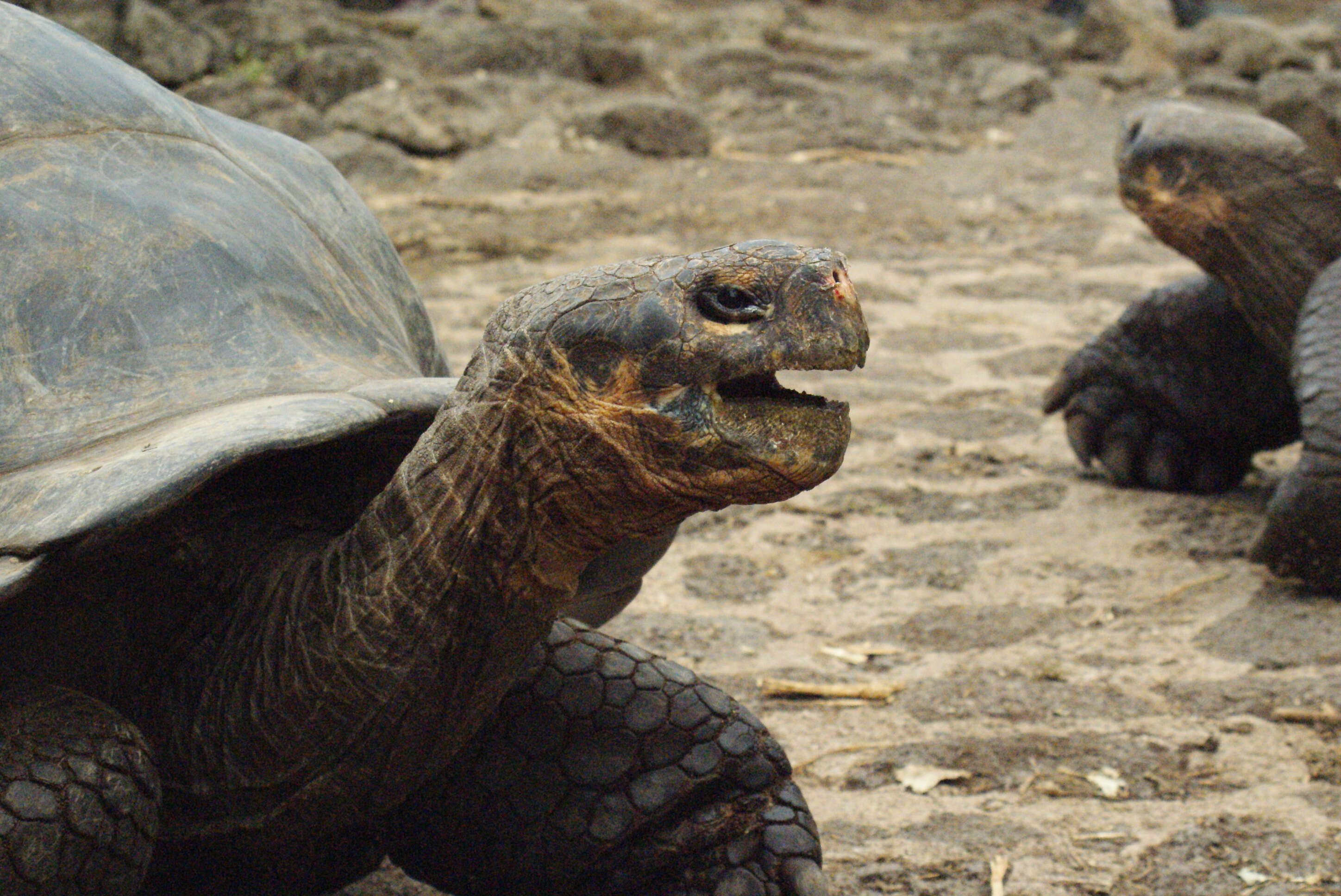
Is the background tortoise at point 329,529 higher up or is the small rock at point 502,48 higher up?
the background tortoise at point 329,529

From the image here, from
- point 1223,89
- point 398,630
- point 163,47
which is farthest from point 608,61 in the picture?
point 398,630

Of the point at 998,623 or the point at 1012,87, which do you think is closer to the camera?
the point at 998,623

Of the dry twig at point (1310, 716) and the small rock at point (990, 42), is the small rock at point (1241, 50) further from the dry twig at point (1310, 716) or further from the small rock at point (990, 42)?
the dry twig at point (1310, 716)

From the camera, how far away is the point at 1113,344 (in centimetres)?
404

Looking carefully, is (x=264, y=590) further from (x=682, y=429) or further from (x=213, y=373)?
(x=682, y=429)

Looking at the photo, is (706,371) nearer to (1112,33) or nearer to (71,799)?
(71,799)

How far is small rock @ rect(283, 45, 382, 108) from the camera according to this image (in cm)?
745

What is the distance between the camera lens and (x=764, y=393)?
4.47 ft

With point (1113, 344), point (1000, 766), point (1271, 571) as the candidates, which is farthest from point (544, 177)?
point (1000, 766)

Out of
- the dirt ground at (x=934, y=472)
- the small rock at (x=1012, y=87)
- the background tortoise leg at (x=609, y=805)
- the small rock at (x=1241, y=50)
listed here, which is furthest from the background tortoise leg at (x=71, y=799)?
the small rock at (x=1241, y=50)

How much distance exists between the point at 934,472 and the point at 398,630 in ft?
8.96

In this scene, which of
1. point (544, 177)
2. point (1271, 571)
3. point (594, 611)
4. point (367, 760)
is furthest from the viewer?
point (544, 177)

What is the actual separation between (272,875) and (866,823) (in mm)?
877

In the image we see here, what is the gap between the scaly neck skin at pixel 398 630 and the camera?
146 centimetres
